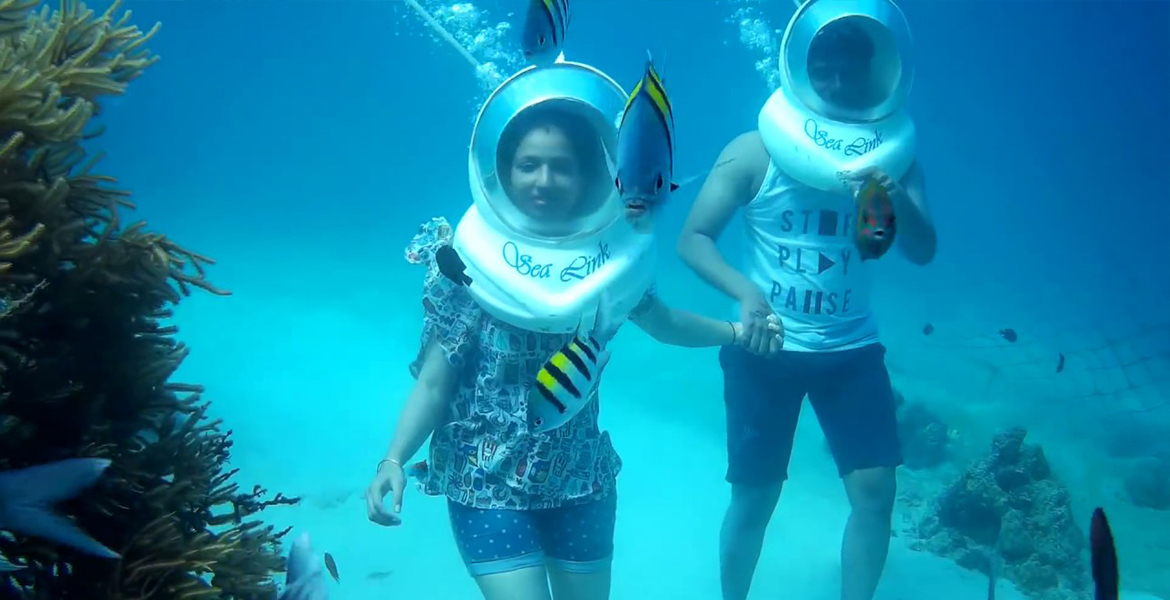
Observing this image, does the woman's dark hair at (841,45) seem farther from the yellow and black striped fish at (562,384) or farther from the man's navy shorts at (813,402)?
the yellow and black striped fish at (562,384)

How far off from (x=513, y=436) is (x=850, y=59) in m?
2.56

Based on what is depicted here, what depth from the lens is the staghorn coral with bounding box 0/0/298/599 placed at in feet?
5.45

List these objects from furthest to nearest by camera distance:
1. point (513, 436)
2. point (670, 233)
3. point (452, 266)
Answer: point (670, 233) → point (513, 436) → point (452, 266)

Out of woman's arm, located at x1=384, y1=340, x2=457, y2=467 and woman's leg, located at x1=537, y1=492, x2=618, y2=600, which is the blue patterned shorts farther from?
woman's arm, located at x1=384, y1=340, x2=457, y2=467

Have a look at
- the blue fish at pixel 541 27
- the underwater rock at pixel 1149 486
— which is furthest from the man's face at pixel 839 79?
the underwater rock at pixel 1149 486

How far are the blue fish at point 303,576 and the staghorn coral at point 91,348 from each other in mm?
184

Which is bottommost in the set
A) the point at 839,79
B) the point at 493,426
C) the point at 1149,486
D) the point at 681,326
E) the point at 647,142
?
the point at 493,426

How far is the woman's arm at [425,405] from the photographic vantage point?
3041 millimetres

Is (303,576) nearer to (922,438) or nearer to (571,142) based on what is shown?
(571,142)

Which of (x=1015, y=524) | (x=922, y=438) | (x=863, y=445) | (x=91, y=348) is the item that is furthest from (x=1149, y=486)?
(x=91, y=348)

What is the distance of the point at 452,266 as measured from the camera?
2.86 metres

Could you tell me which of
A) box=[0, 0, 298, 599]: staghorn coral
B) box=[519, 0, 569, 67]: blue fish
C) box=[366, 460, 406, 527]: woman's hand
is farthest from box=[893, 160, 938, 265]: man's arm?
box=[0, 0, 298, 599]: staghorn coral

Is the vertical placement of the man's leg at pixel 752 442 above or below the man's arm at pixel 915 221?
below

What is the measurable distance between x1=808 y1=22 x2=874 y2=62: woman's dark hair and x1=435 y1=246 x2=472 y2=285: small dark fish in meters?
2.15
